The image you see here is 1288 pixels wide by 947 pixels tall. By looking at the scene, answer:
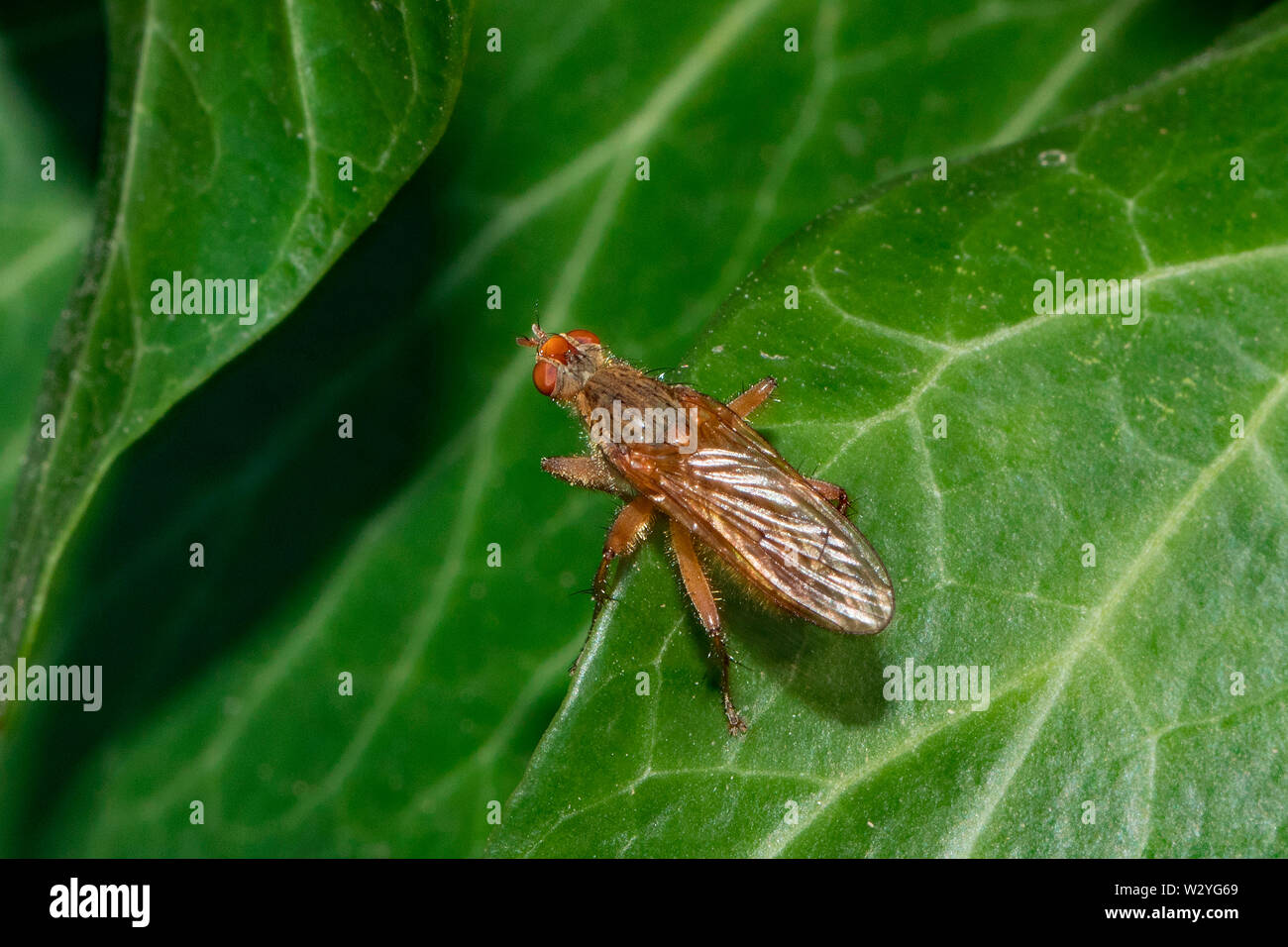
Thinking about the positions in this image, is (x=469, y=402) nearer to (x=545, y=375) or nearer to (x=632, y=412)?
(x=545, y=375)

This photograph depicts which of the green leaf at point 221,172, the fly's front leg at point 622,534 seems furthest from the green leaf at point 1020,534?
the green leaf at point 221,172

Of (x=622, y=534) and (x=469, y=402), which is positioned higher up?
(x=469, y=402)

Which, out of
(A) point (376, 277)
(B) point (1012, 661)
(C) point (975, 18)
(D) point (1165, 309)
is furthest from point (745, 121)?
(B) point (1012, 661)

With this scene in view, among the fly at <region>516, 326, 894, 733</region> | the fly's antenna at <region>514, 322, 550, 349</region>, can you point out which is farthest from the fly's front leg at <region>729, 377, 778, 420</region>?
the fly's antenna at <region>514, 322, 550, 349</region>

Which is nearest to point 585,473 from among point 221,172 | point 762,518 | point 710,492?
point 710,492

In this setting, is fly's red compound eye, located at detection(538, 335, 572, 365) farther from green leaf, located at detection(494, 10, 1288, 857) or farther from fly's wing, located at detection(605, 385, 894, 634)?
green leaf, located at detection(494, 10, 1288, 857)

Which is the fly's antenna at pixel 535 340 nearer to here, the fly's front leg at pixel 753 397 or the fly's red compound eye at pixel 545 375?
the fly's red compound eye at pixel 545 375

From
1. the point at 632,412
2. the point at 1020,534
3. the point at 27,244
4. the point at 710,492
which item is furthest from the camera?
the point at 27,244
